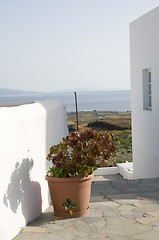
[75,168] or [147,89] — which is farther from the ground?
[147,89]

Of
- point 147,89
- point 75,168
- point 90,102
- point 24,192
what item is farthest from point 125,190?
point 90,102

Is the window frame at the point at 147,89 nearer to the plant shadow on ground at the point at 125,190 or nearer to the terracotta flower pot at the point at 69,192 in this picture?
the plant shadow on ground at the point at 125,190

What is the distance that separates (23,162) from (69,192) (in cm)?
63

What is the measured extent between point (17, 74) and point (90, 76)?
18.8 metres

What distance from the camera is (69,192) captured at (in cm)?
433

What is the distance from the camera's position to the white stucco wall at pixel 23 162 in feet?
12.3

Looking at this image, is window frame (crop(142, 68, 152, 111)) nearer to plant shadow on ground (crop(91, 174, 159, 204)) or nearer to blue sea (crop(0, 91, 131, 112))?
plant shadow on ground (crop(91, 174, 159, 204))

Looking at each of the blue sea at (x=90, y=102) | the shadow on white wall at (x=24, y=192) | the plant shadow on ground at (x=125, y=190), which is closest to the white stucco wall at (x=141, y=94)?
the plant shadow on ground at (x=125, y=190)


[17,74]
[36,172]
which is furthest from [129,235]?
[17,74]

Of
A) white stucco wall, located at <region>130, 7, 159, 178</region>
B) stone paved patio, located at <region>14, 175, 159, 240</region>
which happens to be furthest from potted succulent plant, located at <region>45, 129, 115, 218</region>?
white stucco wall, located at <region>130, 7, 159, 178</region>

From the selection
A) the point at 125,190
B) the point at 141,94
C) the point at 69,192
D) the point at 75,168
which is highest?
the point at 141,94

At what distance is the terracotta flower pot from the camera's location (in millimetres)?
4293

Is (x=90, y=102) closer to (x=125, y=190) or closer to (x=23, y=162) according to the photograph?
(x=125, y=190)

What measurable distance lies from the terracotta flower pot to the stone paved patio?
91mm
